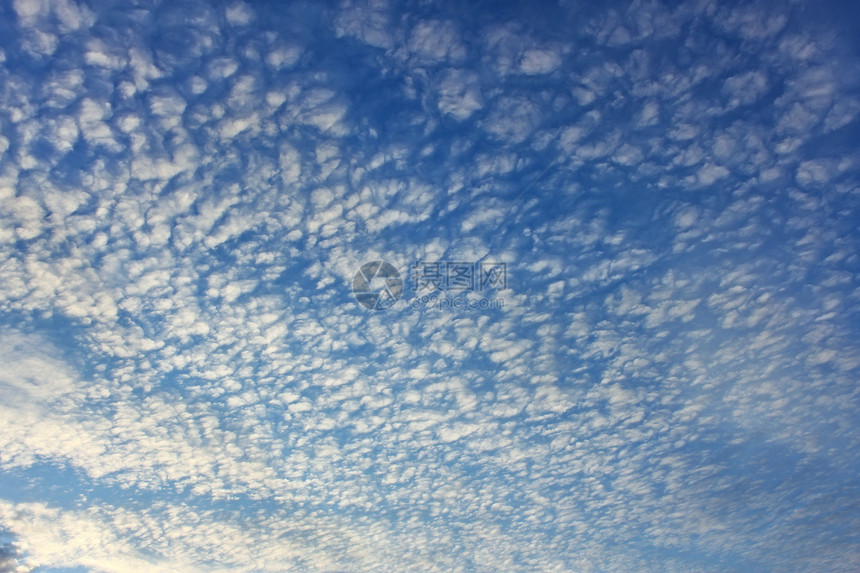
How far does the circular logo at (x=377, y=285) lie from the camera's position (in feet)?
37.8

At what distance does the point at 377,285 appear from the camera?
1189 cm

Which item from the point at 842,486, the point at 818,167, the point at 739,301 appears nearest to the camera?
the point at 818,167

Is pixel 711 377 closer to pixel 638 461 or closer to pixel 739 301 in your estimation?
pixel 739 301

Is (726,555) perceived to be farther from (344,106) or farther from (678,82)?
(344,106)

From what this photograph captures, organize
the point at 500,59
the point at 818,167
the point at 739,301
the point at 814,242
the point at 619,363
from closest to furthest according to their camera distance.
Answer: the point at 500,59
the point at 818,167
the point at 814,242
the point at 739,301
the point at 619,363

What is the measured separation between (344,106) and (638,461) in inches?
720

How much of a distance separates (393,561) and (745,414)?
17995mm

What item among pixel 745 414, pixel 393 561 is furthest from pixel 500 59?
pixel 393 561

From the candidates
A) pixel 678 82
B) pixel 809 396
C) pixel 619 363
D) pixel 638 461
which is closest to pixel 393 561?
pixel 638 461

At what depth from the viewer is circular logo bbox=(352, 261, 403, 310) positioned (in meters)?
11.5

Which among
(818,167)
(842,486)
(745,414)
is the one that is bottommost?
(842,486)

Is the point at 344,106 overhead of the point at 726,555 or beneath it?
overhead

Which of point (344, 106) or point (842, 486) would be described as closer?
point (344, 106)

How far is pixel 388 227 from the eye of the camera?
10.9m
